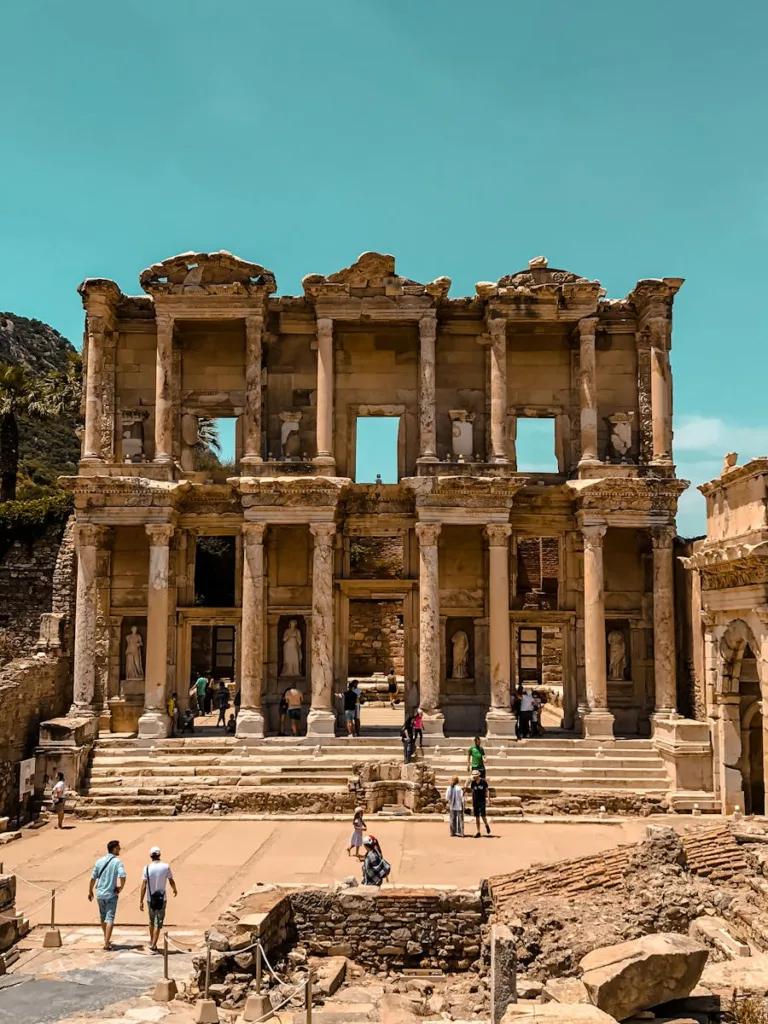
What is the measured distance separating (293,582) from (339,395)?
5188 mm

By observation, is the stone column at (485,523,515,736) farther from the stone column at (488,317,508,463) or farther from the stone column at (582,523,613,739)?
the stone column at (488,317,508,463)

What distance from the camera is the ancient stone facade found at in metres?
25.2

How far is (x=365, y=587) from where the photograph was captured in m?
26.6

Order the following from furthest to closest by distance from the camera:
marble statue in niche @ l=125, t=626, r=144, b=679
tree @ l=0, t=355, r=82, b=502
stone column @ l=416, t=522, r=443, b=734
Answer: tree @ l=0, t=355, r=82, b=502 < marble statue in niche @ l=125, t=626, r=144, b=679 < stone column @ l=416, t=522, r=443, b=734

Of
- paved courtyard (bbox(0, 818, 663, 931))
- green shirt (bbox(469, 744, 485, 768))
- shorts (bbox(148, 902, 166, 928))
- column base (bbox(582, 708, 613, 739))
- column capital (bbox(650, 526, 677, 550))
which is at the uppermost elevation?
column capital (bbox(650, 526, 677, 550))

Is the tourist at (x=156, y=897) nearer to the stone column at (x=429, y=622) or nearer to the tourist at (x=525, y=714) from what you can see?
the stone column at (x=429, y=622)

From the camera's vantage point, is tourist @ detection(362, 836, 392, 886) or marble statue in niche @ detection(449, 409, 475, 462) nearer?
tourist @ detection(362, 836, 392, 886)

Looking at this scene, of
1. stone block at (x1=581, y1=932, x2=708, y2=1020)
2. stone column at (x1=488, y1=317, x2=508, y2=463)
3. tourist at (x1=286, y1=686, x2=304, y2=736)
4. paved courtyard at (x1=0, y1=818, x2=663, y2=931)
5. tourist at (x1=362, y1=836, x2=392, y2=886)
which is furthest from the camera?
stone column at (x1=488, y1=317, x2=508, y2=463)

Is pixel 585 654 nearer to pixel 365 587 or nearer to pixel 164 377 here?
pixel 365 587

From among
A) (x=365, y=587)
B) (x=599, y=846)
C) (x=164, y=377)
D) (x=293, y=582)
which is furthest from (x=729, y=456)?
(x=164, y=377)

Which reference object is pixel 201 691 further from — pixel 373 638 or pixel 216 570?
pixel 373 638

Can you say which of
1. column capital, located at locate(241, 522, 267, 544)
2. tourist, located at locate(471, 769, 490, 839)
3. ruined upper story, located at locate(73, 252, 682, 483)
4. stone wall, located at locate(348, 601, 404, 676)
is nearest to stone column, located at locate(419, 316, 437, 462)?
ruined upper story, located at locate(73, 252, 682, 483)

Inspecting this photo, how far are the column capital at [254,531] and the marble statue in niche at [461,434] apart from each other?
5488 mm

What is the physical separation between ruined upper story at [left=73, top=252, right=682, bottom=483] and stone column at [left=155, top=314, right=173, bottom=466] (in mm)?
37
